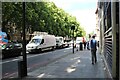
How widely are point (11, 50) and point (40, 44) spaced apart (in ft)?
29.6

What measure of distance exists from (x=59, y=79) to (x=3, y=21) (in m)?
26.5

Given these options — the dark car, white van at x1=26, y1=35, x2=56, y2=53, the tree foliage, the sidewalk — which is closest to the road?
the sidewalk

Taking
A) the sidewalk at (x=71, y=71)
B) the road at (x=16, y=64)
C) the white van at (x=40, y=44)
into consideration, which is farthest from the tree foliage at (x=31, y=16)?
the sidewalk at (x=71, y=71)

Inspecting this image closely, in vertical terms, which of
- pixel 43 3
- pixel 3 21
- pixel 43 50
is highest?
pixel 43 3

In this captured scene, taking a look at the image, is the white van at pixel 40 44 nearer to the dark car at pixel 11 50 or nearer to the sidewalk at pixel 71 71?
the dark car at pixel 11 50

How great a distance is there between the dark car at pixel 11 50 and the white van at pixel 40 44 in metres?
5.34

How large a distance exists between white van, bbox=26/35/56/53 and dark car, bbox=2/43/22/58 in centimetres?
534

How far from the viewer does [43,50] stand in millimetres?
34406

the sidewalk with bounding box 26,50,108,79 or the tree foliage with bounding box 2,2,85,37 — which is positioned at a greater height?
the tree foliage with bounding box 2,2,85,37

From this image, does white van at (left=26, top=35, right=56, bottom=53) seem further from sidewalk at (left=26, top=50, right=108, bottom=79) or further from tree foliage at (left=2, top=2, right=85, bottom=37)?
sidewalk at (left=26, top=50, right=108, bottom=79)

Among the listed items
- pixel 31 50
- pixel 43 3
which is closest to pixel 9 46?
pixel 31 50

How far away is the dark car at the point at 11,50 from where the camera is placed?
2387cm

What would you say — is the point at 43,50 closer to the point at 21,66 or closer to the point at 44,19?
the point at 44,19

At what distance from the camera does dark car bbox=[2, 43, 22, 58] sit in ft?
78.3
